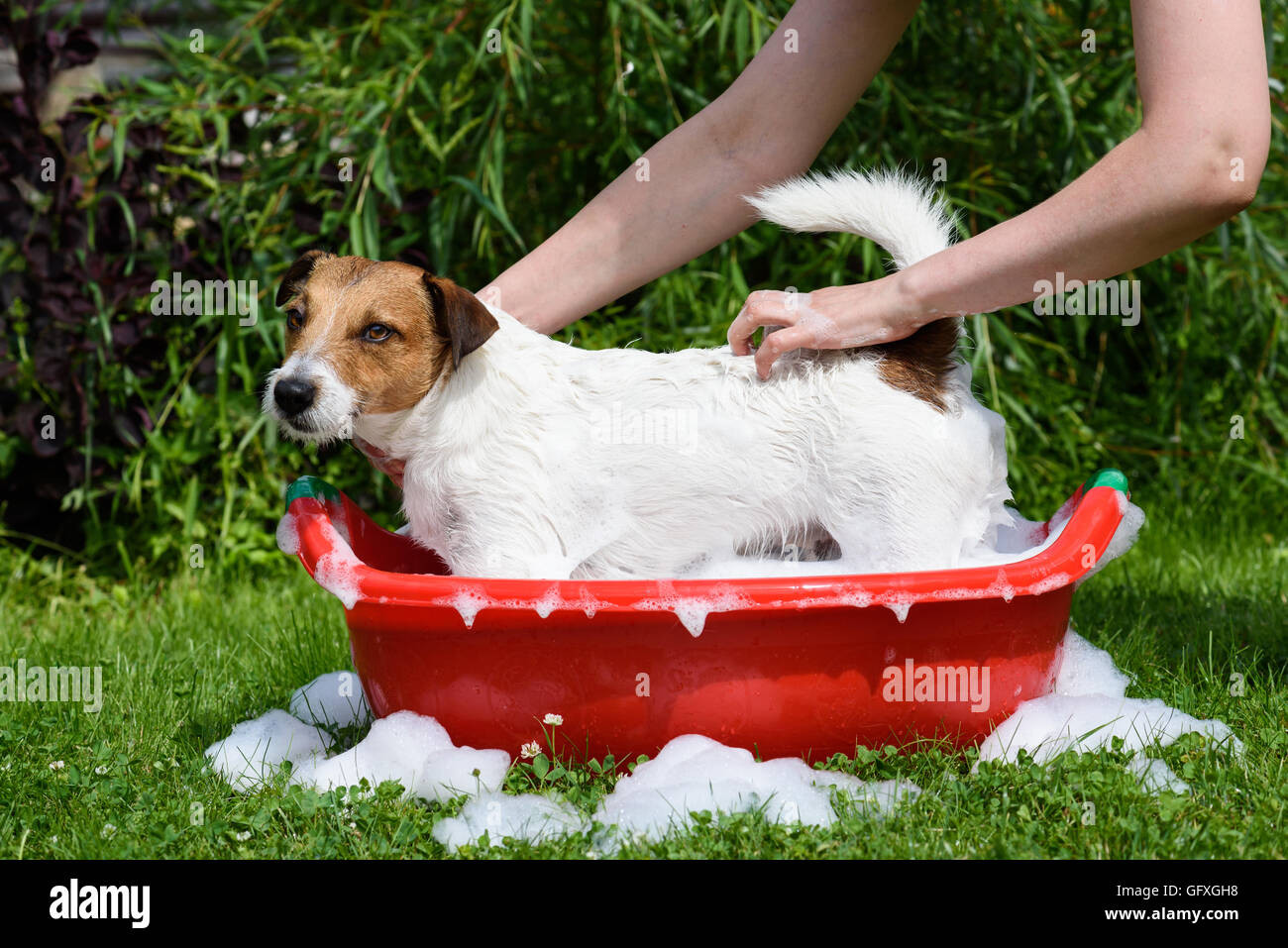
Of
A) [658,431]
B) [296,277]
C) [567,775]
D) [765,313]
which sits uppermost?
[296,277]

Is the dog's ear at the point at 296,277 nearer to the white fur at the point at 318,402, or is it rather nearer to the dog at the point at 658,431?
the dog at the point at 658,431

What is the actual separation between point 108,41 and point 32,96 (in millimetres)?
2027

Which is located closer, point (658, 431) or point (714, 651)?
point (714, 651)

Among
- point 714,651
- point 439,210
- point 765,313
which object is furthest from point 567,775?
point 439,210

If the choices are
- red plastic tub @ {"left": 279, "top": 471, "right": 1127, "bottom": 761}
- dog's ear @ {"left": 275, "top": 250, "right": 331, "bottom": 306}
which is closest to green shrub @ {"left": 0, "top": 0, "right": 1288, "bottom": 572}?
dog's ear @ {"left": 275, "top": 250, "right": 331, "bottom": 306}

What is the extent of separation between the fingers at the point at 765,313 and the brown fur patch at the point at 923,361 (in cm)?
19

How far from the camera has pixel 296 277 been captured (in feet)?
9.18

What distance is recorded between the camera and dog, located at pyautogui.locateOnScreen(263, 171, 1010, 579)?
8.25 feet

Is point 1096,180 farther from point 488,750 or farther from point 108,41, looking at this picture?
point 108,41

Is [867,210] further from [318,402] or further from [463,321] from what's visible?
[318,402]

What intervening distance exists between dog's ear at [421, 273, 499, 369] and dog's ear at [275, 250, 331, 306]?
387 millimetres

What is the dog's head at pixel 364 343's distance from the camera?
2.46 metres

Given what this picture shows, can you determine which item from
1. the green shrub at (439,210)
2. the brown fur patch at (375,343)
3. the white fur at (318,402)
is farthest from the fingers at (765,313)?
the green shrub at (439,210)

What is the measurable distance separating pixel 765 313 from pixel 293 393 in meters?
1.03
